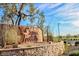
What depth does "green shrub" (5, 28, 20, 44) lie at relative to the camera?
149cm

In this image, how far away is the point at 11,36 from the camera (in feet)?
4.91

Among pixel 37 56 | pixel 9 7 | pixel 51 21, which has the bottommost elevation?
pixel 37 56

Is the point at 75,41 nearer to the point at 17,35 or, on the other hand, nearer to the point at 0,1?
the point at 17,35

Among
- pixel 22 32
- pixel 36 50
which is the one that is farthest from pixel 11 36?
pixel 36 50

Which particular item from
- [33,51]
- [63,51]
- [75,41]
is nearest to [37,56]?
[33,51]

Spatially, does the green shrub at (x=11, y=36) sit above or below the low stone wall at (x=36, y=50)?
above

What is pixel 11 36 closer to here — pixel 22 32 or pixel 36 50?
pixel 22 32

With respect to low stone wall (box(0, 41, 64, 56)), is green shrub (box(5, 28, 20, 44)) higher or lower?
higher

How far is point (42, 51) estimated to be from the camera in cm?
147

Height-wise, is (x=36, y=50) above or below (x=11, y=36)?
below

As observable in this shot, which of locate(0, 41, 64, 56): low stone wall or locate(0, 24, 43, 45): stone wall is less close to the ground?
locate(0, 24, 43, 45): stone wall

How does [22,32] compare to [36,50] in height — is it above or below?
above

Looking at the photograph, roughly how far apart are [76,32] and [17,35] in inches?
16.6

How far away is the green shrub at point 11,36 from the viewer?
1489mm
